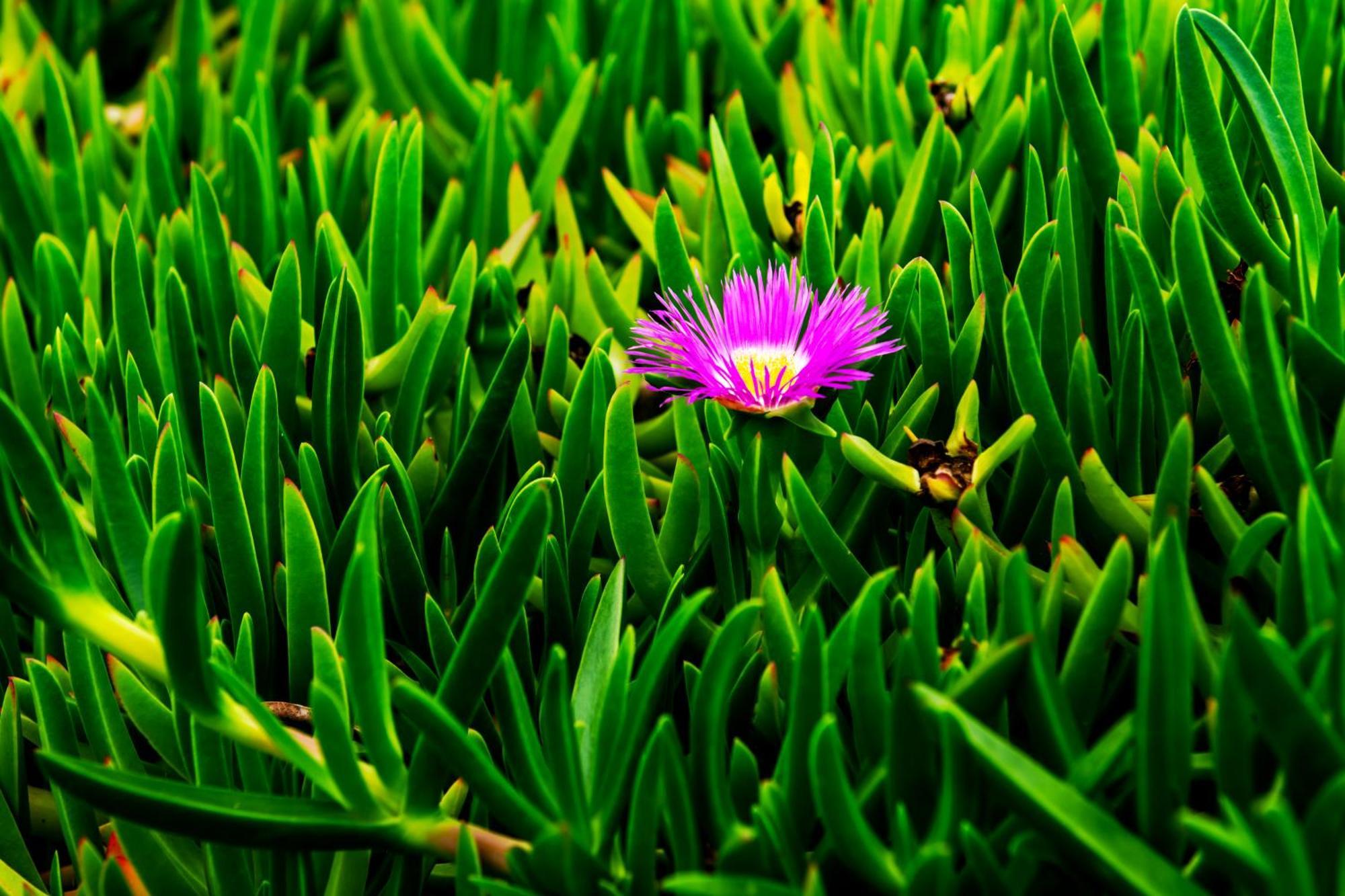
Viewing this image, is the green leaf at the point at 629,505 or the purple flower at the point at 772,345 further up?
the purple flower at the point at 772,345

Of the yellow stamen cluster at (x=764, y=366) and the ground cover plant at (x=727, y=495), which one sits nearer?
the ground cover plant at (x=727, y=495)

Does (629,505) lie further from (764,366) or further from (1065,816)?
(1065,816)

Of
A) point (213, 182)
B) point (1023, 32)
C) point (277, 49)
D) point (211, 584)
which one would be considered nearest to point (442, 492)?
point (211, 584)

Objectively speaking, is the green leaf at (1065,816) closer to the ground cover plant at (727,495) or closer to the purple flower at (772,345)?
the ground cover plant at (727,495)

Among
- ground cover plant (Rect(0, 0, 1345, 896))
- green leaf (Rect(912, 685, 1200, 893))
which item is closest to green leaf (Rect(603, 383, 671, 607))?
ground cover plant (Rect(0, 0, 1345, 896))

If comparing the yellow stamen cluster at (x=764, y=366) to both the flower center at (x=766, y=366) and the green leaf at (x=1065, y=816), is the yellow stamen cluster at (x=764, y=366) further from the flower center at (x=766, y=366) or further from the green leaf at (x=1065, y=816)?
the green leaf at (x=1065, y=816)

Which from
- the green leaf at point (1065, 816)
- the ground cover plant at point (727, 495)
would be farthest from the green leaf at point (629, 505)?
the green leaf at point (1065, 816)

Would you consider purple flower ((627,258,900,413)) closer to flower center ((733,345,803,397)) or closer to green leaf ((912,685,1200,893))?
flower center ((733,345,803,397))
